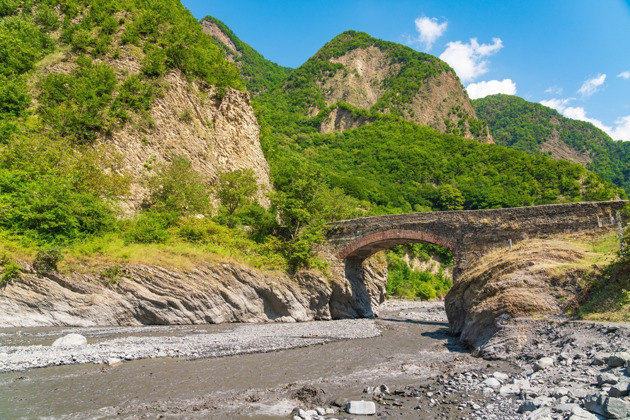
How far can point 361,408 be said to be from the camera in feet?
21.9

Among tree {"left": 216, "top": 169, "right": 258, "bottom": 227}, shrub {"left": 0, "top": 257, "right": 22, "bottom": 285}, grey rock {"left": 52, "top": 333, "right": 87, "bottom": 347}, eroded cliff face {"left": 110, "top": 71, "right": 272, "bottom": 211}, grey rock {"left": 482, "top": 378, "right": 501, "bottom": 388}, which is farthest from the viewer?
tree {"left": 216, "top": 169, "right": 258, "bottom": 227}

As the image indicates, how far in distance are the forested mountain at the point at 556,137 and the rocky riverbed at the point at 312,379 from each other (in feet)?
355

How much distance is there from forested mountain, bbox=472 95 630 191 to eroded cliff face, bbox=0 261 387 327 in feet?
336

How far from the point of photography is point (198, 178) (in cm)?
3073

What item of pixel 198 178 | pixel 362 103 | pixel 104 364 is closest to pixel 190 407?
pixel 104 364

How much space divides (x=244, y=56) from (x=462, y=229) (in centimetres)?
13567

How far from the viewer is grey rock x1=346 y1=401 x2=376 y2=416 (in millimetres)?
6625

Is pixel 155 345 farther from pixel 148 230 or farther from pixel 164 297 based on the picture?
pixel 148 230

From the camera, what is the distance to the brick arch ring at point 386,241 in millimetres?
24128

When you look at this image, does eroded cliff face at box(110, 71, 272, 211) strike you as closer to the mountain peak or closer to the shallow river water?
the shallow river water

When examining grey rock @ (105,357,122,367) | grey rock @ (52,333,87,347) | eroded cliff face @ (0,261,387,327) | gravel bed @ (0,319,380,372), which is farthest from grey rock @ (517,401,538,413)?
eroded cliff face @ (0,261,387,327)

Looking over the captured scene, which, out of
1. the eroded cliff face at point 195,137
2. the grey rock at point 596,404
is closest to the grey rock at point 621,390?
the grey rock at point 596,404

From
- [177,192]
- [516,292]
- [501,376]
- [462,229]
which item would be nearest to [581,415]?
[501,376]

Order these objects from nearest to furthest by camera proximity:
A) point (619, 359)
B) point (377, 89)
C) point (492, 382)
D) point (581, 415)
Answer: point (581, 415) → point (619, 359) → point (492, 382) → point (377, 89)
